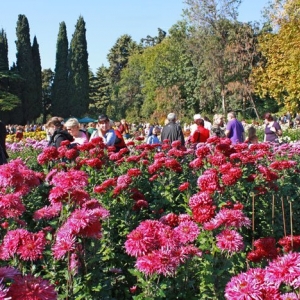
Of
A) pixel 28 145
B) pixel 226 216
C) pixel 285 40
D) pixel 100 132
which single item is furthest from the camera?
pixel 285 40

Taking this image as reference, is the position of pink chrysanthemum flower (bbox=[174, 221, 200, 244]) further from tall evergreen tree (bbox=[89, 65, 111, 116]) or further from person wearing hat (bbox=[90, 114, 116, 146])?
tall evergreen tree (bbox=[89, 65, 111, 116])

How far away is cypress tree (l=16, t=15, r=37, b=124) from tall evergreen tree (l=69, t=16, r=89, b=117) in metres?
4.51

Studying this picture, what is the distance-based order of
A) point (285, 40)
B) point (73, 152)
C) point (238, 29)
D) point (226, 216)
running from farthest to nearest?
point (238, 29) < point (285, 40) < point (73, 152) < point (226, 216)

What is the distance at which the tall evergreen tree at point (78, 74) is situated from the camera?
49594 mm

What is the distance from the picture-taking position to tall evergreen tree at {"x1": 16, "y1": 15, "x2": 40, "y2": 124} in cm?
4575

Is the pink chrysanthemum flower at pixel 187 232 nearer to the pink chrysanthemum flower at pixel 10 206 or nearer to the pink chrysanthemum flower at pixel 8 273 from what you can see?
the pink chrysanthemum flower at pixel 10 206

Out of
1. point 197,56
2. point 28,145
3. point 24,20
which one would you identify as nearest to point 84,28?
point 24,20

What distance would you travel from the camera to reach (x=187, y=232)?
99.6 inches

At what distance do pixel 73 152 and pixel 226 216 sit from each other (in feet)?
8.78

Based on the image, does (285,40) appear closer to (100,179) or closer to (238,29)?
→ (238,29)

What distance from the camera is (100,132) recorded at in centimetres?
683

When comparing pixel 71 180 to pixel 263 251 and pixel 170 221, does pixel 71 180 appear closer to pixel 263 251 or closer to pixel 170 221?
pixel 170 221

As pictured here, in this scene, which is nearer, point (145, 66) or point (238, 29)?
point (238, 29)

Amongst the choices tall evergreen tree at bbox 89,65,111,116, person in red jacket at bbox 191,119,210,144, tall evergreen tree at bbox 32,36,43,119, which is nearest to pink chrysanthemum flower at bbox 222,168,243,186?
person in red jacket at bbox 191,119,210,144
